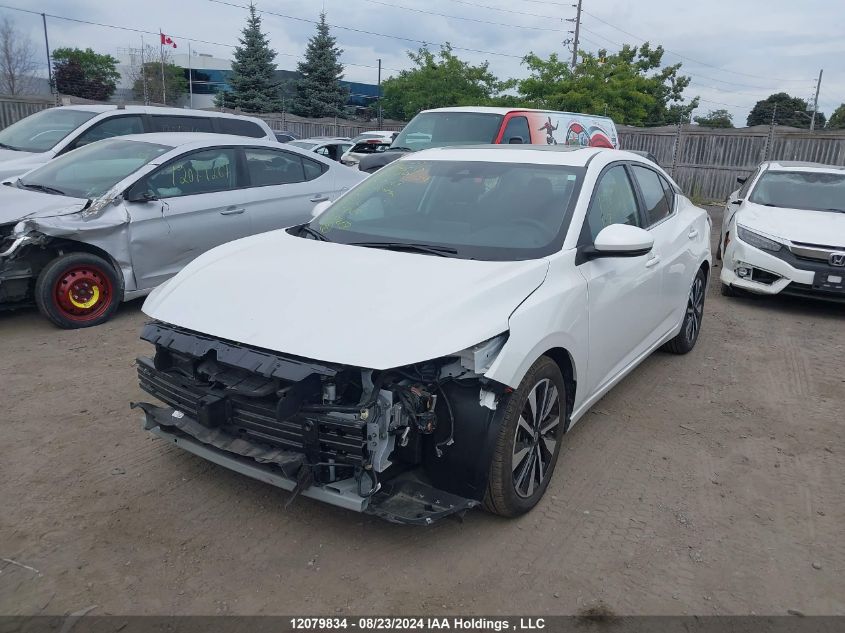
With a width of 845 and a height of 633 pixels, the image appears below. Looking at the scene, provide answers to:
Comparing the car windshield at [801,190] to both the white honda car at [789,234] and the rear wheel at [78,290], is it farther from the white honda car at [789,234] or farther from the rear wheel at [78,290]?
the rear wheel at [78,290]

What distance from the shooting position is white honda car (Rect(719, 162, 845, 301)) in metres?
7.14

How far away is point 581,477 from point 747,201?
6.19 m

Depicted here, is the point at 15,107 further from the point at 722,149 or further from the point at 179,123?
the point at 722,149

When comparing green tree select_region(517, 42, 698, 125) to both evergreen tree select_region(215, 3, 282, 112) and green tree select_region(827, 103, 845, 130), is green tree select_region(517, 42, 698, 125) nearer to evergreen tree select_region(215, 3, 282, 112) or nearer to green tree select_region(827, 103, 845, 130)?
evergreen tree select_region(215, 3, 282, 112)

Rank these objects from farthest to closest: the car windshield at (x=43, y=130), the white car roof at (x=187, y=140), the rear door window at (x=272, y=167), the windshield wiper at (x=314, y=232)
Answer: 1. the car windshield at (x=43, y=130)
2. the rear door window at (x=272, y=167)
3. the white car roof at (x=187, y=140)
4. the windshield wiper at (x=314, y=232)

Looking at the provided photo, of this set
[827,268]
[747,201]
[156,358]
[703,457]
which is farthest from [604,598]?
[747,201]

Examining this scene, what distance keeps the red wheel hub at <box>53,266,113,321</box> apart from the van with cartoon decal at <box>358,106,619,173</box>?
13.8 feet

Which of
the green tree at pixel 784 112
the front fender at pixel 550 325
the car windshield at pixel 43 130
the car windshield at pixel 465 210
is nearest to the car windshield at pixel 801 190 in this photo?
the car windshield at pixel 465 210

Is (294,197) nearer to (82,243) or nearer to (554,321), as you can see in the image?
(82,243)

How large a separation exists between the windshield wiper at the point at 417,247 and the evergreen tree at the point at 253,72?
38.8 m

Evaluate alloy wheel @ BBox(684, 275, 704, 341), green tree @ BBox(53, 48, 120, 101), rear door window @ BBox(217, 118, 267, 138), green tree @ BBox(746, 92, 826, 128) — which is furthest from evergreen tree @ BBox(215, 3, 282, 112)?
green tree @ BBox(746, 92, 826, 128)

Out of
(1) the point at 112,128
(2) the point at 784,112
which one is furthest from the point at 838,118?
(1) the point at 112,128

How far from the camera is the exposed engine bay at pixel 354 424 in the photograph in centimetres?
286

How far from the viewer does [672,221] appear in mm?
5309
